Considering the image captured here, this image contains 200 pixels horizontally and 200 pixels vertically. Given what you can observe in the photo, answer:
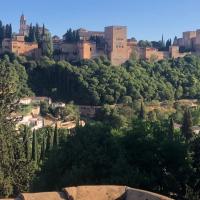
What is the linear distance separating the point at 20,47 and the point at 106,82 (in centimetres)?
1356

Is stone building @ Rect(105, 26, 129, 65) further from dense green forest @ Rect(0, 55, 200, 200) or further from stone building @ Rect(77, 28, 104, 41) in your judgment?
dense green forest @ Rect(0, 55, 200, 200)

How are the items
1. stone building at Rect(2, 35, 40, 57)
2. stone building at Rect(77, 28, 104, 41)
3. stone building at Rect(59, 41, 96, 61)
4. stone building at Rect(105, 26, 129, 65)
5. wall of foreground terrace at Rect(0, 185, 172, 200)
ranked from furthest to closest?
1. stone building at Rect(77, 28, 104, 41)
2. stone building at Rect(105, 26, 129, 65)
3. stone building at Rect(59, 41, 96, 61)
4. stone building at Rect(2, 35, 40, 57)
5. wall of foreground terrace at Rect(0, 185, 172, 200)

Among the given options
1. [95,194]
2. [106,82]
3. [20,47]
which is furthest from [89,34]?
[95,194]

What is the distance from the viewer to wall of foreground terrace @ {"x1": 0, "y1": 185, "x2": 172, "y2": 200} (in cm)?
782

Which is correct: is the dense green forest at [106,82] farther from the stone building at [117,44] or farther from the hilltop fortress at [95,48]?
the hilltop fortress at [95,48]

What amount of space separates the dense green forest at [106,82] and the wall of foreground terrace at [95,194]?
40128 millimetres

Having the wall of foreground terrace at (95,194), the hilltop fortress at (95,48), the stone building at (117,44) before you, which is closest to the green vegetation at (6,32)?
the hilltop fortress at (95,48)

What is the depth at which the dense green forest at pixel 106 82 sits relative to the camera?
49.6 meters

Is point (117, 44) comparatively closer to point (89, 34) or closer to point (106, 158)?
point (89, 34)

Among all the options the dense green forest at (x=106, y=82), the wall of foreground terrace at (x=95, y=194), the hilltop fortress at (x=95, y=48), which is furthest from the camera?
the hilltop fortress at (x=95, y=48)

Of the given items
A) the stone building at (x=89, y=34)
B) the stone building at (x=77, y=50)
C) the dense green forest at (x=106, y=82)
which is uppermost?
the stone building at (x=89, y=34)

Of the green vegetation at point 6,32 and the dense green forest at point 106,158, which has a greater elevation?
the green vegetation at point 6,32

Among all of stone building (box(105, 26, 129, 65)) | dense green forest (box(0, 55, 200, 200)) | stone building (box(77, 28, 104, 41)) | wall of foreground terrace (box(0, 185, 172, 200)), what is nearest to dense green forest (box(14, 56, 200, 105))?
stone building (box(105, 26, 129, 65))

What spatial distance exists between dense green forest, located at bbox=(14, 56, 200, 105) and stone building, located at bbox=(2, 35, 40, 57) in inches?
116
